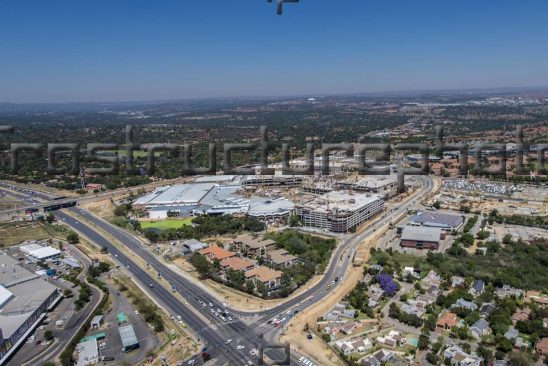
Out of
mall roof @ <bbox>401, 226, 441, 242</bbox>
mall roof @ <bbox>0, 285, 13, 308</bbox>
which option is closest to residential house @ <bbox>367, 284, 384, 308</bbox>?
mall roof @ <bbox>401, 226, 441, 242</bbox>

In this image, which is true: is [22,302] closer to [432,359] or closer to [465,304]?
[432,359]

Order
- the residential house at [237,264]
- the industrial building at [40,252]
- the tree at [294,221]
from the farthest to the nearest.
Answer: the tree at [294,221], the industrial building at [40,252], the residential house at [237,264]

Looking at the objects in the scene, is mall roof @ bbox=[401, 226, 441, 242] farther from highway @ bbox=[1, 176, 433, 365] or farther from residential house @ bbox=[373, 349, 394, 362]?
residential house @ bbox=[373, 349, 394, 362]

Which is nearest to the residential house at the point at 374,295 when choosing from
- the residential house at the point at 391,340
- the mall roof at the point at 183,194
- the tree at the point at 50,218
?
the residential house at the point at 391,340

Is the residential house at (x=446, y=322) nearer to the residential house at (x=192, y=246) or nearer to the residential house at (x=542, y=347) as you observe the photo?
the residential house at (x=542, y=347)

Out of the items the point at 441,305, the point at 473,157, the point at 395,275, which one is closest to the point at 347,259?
the point at 395,275
